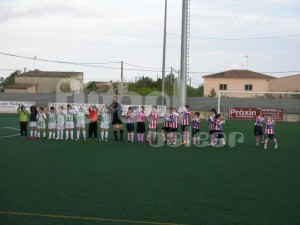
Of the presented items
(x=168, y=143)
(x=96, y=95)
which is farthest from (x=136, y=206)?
(x=96, y=95)

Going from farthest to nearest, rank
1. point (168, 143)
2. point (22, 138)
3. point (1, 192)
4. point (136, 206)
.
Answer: point (22, 138)
point (168, 143)
point (1, 192)
point (136, 206)

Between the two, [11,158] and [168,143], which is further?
[168,143]

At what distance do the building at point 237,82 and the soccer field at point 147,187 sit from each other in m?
48.7

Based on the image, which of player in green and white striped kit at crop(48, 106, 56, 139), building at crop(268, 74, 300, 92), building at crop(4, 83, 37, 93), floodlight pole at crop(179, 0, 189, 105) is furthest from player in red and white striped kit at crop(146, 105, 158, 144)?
building at crop(4, 83, 37, 93)

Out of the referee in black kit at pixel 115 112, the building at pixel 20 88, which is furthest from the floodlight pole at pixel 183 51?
the building at pixel 20 88

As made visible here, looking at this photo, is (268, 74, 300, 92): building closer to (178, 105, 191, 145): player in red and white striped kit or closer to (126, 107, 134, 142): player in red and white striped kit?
(178, 105, 191, 145): player in red and white striped kit

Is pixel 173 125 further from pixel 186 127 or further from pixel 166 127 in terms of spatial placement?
pixel 186 127

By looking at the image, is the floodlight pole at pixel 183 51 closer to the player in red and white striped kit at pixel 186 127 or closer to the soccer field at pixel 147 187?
the player in red and white striped kit at pixel 186 127

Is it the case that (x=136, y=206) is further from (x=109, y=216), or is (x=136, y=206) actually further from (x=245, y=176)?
(x=245, y=176)

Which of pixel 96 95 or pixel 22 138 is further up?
pixel 96 95

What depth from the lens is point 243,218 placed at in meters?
7.84

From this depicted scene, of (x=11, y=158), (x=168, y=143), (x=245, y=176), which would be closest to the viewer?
(x=245, y=176)

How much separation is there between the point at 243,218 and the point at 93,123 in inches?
567

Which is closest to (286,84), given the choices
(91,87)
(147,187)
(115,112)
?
A: (91,87)
